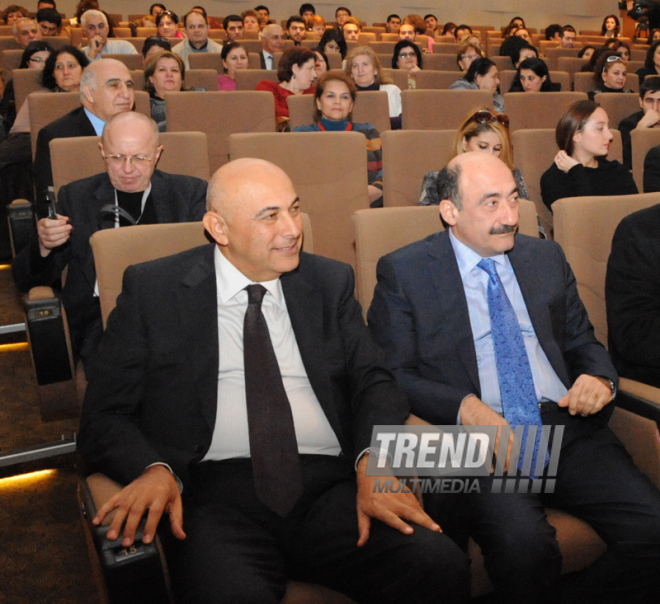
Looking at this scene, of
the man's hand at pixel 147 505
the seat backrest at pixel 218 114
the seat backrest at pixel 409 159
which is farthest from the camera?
the seat backrest at pixel 218 114

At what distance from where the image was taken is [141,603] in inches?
39.4

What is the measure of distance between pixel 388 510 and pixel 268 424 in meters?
0.27

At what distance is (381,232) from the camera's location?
1.70 meters

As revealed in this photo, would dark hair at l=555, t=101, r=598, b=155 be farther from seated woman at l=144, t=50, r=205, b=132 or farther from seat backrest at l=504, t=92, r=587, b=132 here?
seated woman at l=144, t=50, r=205, b=132

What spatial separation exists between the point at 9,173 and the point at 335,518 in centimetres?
269

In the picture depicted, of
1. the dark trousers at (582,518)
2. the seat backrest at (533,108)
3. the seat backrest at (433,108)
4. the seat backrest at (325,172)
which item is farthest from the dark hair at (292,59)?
the dark trousers at (582,518)

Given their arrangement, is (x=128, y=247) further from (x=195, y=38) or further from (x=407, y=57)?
(x=195, y=38)

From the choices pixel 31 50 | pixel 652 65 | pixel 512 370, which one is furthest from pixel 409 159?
pixel 652 65

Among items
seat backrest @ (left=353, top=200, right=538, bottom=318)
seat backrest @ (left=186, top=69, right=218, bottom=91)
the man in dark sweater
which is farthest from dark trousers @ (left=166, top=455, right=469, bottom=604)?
seat backrest @ (left=186, top=69, right=218, bottom=91)

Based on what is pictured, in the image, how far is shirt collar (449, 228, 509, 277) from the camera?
1594 millimetres

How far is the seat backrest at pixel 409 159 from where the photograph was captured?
8.40 ft

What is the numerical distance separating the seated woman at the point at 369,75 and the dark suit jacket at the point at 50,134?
167 cm

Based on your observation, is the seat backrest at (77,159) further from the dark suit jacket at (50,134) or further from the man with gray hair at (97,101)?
the man with gray hair at (97,101)

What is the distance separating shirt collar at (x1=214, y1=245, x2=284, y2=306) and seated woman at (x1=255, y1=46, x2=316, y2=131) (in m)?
2.62
